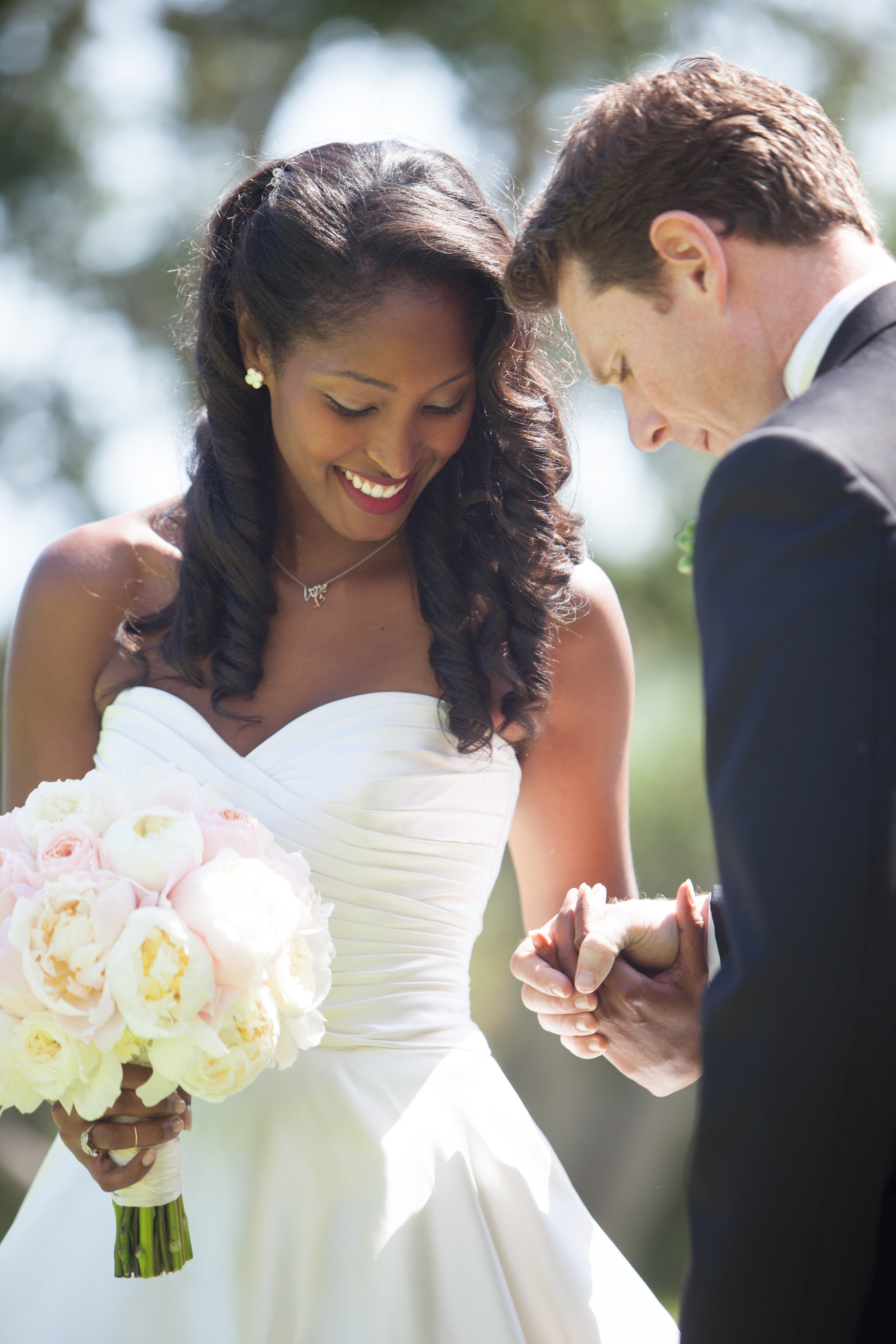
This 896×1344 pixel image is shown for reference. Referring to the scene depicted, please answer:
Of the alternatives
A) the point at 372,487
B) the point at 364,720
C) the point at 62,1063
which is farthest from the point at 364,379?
the point at 62,1063

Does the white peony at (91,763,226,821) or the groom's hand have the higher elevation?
the white peony at (91,763,226,821)

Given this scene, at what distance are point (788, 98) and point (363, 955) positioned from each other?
192 centimetres

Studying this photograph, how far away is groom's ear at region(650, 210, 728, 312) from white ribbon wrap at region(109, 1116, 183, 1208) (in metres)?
1.64

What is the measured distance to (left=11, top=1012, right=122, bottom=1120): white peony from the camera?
5.97ft

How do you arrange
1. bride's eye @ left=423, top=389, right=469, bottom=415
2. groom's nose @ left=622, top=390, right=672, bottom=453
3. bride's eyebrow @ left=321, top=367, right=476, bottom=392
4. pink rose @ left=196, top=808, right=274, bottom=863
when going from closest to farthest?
1. pink rose @ left=196, top=808, right=274, bottom=863
2. groom's nose @ left=622, top=390, right=672, bottom=453
3. bride's eyebrow @ left=321, top=367, right=476, bottom=392
4. bride's eye @ left=423, top=389, right=469, bottom=415

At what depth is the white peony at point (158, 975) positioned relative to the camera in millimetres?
1778

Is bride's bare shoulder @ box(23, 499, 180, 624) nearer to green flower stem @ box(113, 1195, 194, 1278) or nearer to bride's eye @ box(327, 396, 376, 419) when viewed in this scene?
bride's eye @ box(327, 396, 376, 419)

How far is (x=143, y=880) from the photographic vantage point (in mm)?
1886

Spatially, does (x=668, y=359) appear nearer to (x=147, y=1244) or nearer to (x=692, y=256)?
(x=692, y=256)

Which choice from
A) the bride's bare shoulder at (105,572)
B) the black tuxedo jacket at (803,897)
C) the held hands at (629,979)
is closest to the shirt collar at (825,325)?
the black tuxedo jacket at (803,897)

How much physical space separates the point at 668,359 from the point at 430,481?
1256mm

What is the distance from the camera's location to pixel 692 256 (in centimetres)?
185

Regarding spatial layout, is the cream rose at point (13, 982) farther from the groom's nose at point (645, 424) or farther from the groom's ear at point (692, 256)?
the groom's ear at point (692, 256)

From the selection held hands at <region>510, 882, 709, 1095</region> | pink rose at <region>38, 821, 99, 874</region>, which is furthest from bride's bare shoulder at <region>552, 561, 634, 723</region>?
pink rose at <region>38, 821, 99, 874</region>
